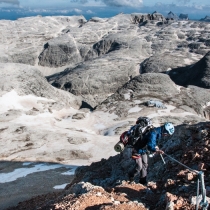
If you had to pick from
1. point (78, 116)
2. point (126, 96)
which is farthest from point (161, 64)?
point (78, 116)

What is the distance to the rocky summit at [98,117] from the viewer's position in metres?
14.3

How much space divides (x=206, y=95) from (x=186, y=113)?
17962mm

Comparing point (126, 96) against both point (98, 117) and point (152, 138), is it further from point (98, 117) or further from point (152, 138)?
point (152, 138)

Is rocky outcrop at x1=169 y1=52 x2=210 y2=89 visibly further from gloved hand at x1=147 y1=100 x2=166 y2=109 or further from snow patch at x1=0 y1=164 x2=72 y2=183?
snow patch at x1=0 y1=164 x2=72 y2=183

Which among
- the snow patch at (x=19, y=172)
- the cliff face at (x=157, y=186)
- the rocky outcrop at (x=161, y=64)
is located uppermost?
the cliff face at (x=157, y=186)

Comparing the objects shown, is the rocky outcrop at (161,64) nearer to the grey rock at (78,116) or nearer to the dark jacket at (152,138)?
the grey rock at (78,116)

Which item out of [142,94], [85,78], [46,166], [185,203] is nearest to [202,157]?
[185,203]

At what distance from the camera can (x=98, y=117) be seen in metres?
74.0

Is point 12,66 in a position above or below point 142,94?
above

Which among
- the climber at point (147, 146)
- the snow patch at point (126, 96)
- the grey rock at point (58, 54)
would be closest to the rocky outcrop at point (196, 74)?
the snow patch at point (126, 96)

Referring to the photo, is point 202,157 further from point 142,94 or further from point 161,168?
point 142,94

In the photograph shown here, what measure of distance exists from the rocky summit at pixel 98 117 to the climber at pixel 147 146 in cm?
69

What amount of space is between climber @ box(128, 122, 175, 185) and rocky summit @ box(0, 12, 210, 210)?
69cm

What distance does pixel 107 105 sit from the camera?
81375 millimetres
